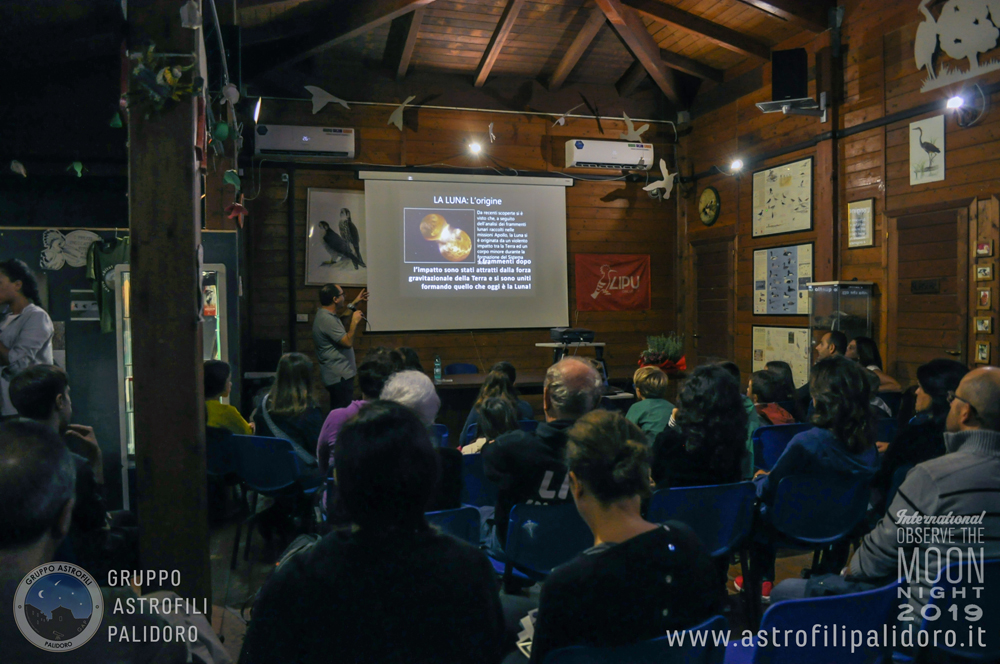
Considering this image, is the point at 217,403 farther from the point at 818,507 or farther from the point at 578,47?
the point at 578,47

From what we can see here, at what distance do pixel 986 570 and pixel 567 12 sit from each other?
20.3ft

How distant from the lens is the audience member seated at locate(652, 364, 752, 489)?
2.36 meters

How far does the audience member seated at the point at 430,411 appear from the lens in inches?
85.6

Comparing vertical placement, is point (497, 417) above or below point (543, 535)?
above

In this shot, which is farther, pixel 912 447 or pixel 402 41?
pixel 402 41

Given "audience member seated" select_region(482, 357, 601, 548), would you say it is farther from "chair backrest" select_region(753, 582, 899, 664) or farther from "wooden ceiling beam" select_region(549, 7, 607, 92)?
"wooden ceiling beam" select_region(549, 7, 607, 92)

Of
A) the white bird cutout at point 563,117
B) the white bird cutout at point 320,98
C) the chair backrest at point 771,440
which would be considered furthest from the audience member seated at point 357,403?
the white bird cutout at point 563,117

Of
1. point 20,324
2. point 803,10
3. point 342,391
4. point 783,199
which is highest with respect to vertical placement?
point 803,10

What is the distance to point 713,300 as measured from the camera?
747cm

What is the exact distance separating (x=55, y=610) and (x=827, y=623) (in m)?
1.37

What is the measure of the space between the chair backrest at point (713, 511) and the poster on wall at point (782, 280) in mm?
4494

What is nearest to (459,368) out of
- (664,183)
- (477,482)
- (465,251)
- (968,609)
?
(465,251)

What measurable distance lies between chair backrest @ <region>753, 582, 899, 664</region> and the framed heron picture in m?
6.06

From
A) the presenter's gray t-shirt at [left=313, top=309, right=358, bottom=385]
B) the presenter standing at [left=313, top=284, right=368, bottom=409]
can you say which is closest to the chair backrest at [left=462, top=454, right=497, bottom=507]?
the presenter standing at [left=313, top=284, right=368, bottom=409]
